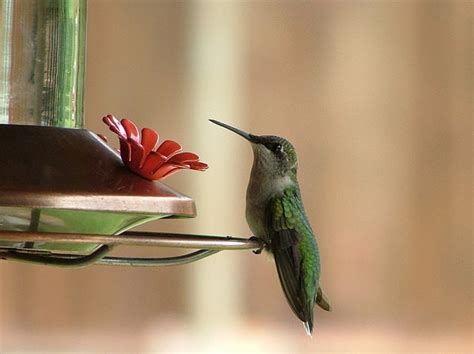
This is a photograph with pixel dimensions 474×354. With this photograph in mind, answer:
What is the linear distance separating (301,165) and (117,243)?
3587 millimetres

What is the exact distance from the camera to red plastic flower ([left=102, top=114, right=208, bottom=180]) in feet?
6.56

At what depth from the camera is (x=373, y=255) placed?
18.0ft

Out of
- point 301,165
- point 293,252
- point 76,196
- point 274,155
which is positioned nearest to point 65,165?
point 76,196

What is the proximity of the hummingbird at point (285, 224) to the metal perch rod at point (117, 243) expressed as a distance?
0.88m

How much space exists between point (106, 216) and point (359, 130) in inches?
142

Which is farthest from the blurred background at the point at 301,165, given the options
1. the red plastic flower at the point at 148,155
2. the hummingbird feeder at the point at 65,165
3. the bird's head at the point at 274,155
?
the red plastic flower at the point at 148,155

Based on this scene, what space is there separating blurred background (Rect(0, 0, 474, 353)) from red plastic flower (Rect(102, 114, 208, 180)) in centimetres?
314

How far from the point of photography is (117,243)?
180 centimetres

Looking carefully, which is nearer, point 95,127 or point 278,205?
point 278,205

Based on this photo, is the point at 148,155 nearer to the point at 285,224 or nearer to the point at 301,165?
the point at 285,224

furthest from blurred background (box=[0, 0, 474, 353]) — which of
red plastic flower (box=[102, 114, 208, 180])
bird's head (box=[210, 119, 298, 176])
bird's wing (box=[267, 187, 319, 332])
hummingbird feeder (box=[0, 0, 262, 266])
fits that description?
red plastic flower (box=[102, 114, 208, 180])

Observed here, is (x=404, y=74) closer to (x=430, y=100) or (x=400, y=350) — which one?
(x=430, y=100)

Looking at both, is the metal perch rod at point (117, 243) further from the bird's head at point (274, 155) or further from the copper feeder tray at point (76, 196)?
the bird's head at point (274, 155)

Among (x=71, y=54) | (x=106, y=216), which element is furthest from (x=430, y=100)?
(x=106, y=216)
